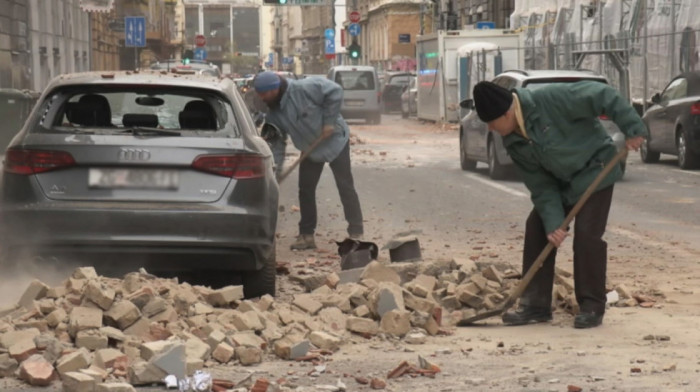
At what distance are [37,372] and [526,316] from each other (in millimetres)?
2824

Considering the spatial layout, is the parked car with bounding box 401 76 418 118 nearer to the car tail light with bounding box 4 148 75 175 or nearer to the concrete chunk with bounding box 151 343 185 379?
the car tail light with bounding box 4 148 75 175

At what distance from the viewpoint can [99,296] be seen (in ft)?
23.8

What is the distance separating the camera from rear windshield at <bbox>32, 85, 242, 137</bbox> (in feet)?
28.2

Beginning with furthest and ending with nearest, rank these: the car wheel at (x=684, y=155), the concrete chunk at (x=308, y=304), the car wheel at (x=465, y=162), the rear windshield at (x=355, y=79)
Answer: the rear windshield at (x=355, y=79) < the car wheel at (x=465, y=162) < the car wheel at (x=684, y=155) < the concrete chunk at (x=308, y=304)

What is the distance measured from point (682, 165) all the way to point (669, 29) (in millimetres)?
10981

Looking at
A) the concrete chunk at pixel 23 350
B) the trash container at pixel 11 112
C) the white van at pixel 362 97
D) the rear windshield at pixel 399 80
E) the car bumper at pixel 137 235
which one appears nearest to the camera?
the concrete chunk at pixel 23 350

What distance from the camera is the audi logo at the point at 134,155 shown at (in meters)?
8.33

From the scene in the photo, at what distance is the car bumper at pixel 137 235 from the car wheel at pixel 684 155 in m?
14.5

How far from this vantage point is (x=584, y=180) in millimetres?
7695

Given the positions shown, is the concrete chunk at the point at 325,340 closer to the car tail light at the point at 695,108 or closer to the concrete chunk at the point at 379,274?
the concrete chunk at the point at 379,274

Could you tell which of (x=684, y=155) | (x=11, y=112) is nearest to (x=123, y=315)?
(x=684, y=155)

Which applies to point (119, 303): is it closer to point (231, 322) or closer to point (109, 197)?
point (231, 322)

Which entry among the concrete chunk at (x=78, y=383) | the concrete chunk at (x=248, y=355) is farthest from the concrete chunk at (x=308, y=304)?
the concrete chunk at (x=78, y=383)

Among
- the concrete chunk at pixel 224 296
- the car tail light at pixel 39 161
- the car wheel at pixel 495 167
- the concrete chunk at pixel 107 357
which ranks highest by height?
the car tail light at pixel 39 161
